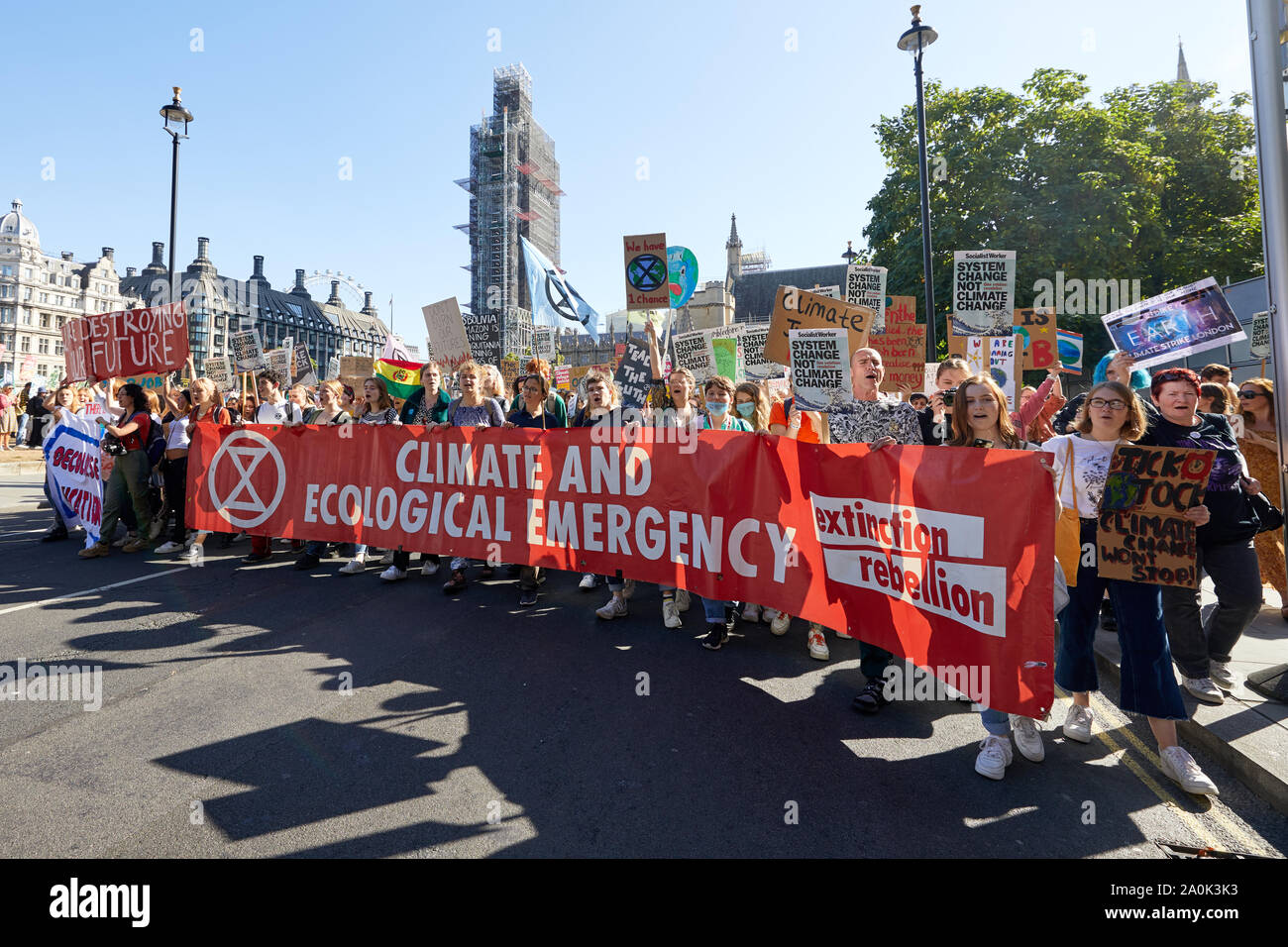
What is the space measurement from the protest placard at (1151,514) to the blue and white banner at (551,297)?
38.4 ft

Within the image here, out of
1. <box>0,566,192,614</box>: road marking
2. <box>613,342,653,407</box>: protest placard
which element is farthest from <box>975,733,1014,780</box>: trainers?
<box>0,566,192,614</box>: road marking

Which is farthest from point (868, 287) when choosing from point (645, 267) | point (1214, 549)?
point (1214, 549)

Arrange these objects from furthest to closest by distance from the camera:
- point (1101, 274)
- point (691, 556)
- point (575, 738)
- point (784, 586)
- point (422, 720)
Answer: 1. point (1101, 274)
2. point (691, 556)
3. point (784, 586)
4. point (422, 720)
5. point (575, 738)

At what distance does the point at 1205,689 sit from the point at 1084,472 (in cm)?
154

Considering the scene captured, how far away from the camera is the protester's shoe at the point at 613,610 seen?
5.53 m

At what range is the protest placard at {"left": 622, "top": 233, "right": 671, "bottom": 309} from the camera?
26.2 ft

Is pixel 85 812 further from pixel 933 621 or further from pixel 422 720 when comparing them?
pixel 933 621

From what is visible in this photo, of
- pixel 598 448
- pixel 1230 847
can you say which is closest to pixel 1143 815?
pixel 1230 847

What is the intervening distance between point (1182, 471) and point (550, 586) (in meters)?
5.21

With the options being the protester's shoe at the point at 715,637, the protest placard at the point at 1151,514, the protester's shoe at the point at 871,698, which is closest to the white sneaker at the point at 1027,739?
the protester's shoe at the point at 871,698

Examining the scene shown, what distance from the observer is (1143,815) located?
2.80m

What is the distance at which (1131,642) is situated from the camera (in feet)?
10.7

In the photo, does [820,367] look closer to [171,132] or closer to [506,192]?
[171,132]

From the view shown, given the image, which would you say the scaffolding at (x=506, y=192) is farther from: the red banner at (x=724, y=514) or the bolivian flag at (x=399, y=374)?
the red banner at (x=724, y=514)
